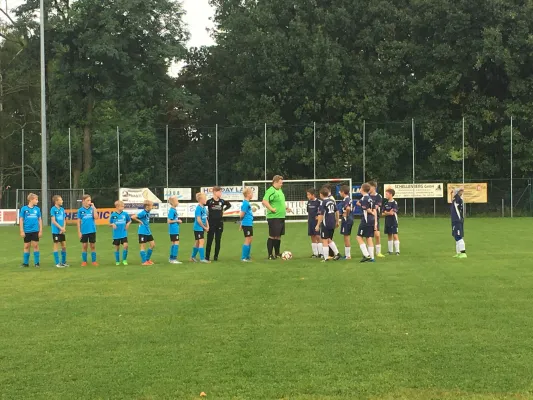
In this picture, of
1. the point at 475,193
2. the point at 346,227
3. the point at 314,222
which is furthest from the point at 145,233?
the point at 475,193

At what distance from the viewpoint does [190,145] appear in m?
49.2

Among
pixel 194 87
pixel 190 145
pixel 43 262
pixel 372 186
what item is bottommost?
pixel 43 262

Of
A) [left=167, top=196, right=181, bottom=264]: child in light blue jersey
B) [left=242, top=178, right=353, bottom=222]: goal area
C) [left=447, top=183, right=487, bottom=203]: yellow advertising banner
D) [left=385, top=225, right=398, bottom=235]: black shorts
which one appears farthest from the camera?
[left=447, top=183, right=487, bottom=203]: yellow advertising banner

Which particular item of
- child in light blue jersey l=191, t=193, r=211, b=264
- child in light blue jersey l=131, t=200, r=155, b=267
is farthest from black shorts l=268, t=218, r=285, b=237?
child in light blue jersey l=131, t=200, r=155, b=267

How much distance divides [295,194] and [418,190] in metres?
8.36

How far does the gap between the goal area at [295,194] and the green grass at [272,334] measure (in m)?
22.5

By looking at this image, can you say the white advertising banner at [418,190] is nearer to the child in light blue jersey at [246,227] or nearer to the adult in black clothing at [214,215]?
the child in light blue jersey at [246,227]

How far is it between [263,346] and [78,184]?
4124cm

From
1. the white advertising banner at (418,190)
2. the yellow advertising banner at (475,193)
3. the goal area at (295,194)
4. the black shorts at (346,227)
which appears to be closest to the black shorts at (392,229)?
the black shorts at (346,227)

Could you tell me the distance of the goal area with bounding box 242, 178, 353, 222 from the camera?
3508 centimetres

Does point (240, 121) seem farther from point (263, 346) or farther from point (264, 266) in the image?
point (263, 346)

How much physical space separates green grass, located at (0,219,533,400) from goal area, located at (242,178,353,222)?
22.5 metres

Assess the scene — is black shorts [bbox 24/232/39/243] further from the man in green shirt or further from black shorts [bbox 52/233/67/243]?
the man in green shirt

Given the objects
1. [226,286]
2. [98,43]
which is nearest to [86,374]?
[226,286]
